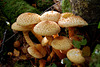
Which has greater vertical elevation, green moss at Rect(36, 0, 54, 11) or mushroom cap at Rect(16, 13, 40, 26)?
mushroom cap at Rect(16, 13, 40, 26)

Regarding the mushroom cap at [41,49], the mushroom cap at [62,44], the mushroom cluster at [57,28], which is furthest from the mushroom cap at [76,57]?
the mushroom cap at [41,49]

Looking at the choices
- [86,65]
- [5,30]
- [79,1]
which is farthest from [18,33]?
[86,65]

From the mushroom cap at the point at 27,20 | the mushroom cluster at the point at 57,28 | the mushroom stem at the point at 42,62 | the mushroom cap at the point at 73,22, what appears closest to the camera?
the mushroom cluster at the point at 57,28

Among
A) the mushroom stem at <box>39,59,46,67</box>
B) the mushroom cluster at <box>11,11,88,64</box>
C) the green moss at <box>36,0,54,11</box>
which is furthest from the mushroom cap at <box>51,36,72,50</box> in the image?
the green moss at <box>36,0,54,11</box>

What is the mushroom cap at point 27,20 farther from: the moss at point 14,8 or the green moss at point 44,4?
the green moss at point 44,4

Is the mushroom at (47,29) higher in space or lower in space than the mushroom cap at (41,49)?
higher

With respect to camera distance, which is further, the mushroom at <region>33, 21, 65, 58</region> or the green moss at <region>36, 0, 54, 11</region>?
the green moss at <region>36, 0, 54, 11</region>

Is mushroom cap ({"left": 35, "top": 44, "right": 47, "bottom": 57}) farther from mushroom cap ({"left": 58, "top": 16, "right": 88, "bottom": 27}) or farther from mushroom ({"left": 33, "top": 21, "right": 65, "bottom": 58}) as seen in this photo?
mushroom cap ({"left": 58, "top": 16, "right": 88, "bottom": 27})

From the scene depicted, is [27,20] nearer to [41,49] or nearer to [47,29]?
[47,29]

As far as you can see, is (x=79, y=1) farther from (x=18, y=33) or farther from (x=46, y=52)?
(x=18, y=33)
